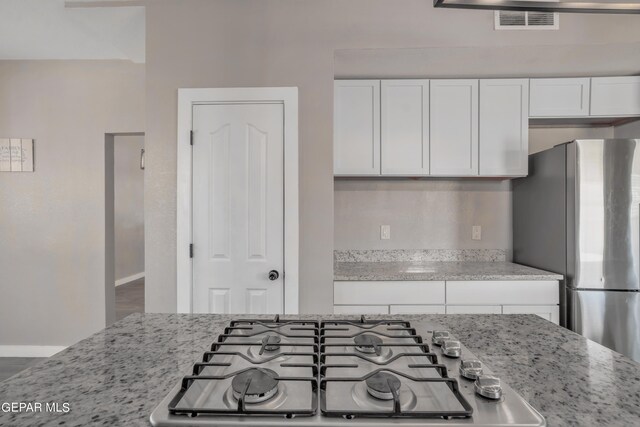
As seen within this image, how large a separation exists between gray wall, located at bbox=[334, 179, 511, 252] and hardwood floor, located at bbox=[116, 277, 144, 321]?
3306 mm

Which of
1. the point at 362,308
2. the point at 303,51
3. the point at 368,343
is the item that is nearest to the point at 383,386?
the point at 368,343

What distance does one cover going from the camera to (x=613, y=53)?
2.54m

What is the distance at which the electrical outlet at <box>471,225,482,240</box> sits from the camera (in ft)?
10.4

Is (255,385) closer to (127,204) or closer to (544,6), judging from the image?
(544,6)

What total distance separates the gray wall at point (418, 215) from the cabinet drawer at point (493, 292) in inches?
26.5

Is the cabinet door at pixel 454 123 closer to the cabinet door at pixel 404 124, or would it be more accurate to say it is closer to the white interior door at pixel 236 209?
the cabinet door at pixel 404 124

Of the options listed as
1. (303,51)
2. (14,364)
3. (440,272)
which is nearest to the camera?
(303,51)

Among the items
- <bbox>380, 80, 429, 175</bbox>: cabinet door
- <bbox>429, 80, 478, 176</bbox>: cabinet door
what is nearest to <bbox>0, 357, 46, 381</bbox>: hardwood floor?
<bbox>380, 80, 429, 175</bbox>: cabinet door

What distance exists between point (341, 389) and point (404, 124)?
236 cm

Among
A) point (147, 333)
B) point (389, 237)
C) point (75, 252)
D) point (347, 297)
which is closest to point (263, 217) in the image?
point (347, 297)

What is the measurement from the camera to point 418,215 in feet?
10.5

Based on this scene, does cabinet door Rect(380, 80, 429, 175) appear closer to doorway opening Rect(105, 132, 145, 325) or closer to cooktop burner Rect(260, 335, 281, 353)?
cooktop burner Rect(260, 335, 281, 353)

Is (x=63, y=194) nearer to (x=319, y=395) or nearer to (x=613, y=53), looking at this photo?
(x=319, y=395)

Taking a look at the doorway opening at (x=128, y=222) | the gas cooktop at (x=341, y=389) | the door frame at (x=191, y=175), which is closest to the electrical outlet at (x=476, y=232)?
the door frame at (x=191, y=175)
